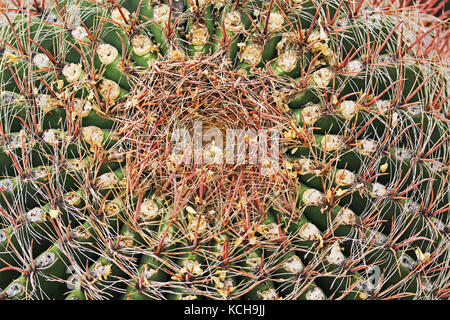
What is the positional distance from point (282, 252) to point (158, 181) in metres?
0.39

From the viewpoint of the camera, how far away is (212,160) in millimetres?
1207

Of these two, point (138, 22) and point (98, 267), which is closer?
point (98, 267)

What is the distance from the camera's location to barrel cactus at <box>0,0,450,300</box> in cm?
111

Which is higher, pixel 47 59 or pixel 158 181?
pixel 47 59

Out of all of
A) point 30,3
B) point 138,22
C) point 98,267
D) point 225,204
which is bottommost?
point 98,267

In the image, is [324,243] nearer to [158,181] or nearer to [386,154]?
[386,154]

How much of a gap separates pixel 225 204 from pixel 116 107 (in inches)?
16.0

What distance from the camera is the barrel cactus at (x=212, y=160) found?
1.11 m
